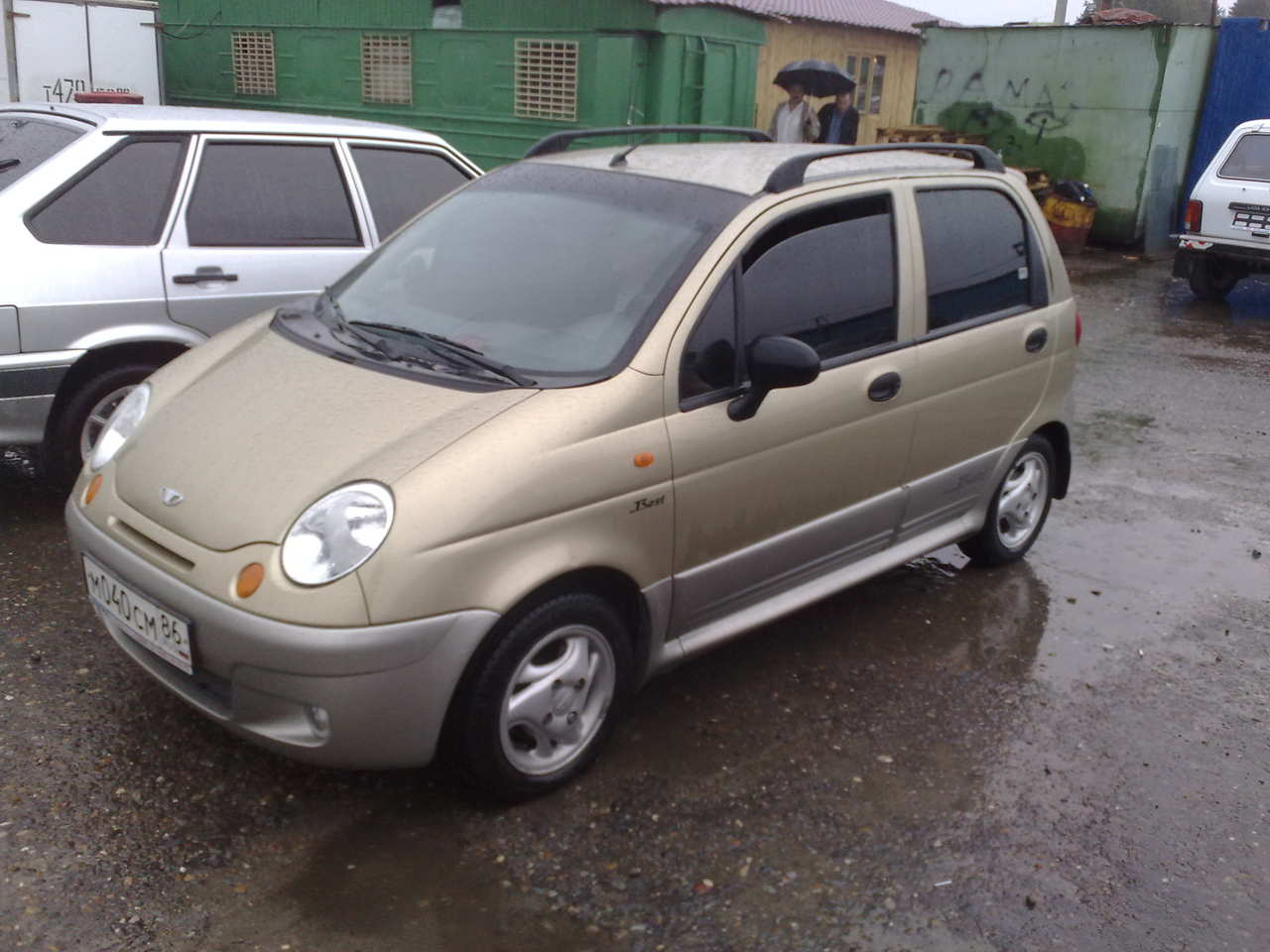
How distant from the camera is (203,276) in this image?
17.5ft

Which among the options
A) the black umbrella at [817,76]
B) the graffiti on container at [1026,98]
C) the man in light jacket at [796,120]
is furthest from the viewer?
the graffiti on container at [1026,98]

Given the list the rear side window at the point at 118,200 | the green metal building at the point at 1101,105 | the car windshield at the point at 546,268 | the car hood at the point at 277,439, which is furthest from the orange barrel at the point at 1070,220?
the car hood at the point at 277,439

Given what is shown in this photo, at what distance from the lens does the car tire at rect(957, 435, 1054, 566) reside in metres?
5.25

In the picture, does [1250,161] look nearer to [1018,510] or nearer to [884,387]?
[1018,510]

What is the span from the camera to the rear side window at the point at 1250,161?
1205cm

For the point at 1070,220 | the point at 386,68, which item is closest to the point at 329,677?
the point at 1070,220

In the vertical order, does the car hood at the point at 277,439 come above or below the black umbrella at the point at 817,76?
below

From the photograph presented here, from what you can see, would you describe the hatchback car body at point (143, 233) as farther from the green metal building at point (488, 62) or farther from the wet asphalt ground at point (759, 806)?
the green metal building at point (488, 62)

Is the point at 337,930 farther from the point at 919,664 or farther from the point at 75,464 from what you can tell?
the point at 75,464

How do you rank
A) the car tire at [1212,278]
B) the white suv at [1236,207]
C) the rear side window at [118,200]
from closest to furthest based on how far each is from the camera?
1. the rear side window at [118,200]
2. the white suv at [1236,207]
3. the car tire at [1212,278]

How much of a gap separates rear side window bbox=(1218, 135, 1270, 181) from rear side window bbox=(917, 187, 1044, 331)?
335 inches

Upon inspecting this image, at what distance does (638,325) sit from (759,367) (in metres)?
0.37

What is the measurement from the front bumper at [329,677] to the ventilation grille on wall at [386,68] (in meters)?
16.2

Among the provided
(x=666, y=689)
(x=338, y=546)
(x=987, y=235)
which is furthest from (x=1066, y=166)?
(x=338, y=546)
